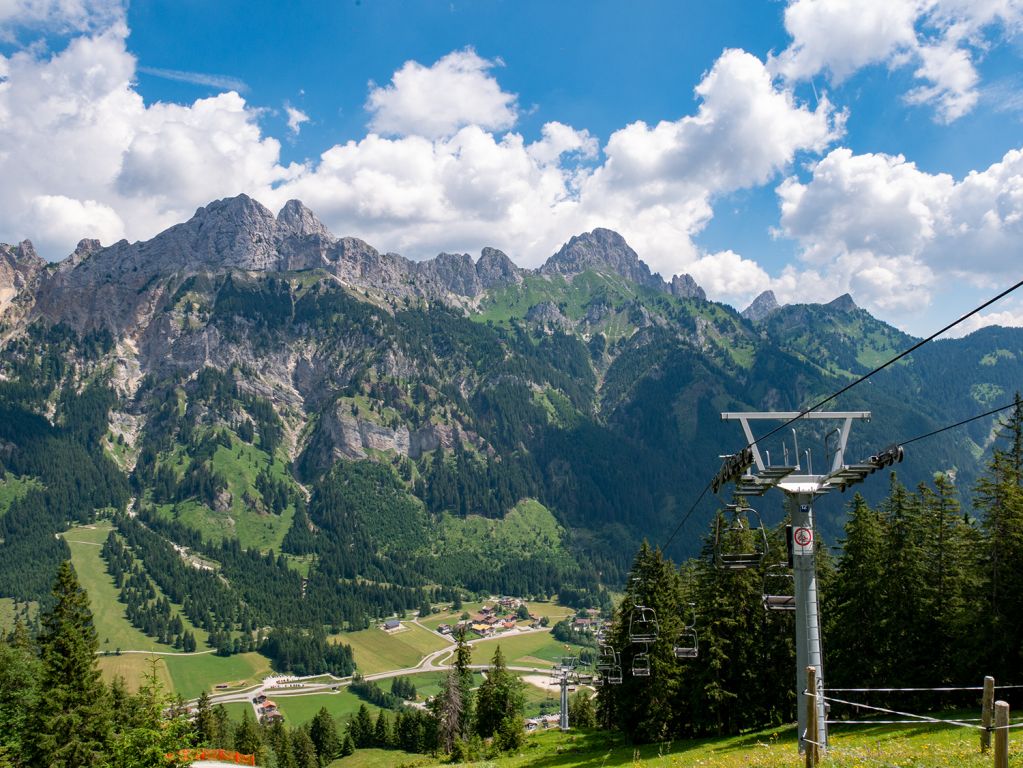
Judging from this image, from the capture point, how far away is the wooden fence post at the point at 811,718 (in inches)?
731

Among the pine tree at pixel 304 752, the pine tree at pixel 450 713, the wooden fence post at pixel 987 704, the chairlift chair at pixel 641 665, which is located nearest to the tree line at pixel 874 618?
the chairlift chair at pixel 641 665

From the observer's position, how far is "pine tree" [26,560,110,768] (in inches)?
1895

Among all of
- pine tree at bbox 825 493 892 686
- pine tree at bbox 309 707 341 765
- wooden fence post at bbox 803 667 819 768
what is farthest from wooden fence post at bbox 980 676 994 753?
pine tree at bbox 309 707 341 765

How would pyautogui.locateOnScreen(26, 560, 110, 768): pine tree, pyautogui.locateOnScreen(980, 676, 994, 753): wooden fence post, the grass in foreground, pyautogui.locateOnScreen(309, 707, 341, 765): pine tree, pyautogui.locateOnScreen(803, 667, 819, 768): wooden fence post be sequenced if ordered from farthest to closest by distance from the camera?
pyautogui.locateOnScreen(309, 707, 341, 765): pine tree, pyautogui.locateOnScreen(26, 560, 110, 768): pine tree, the grass in foreground, pyautogui.locateOnScreen(803, 667, 819, 768): wooden fence post, pyautogui.locateOnScreen(980, 676, 994, 753): wooden fence post

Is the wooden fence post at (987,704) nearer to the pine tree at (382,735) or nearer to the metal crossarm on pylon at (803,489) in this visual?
the metal crossarm on pylon at (803,489)

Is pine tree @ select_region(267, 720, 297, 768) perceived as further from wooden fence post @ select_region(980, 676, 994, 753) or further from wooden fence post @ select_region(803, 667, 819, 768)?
wooden fence post @ select_region(980, 676, 994, 753)

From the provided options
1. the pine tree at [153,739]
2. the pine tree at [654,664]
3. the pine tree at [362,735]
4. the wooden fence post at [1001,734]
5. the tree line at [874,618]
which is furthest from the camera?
the pine tree at [362,735]

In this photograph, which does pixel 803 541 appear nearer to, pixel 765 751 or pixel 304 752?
pixel 765 751

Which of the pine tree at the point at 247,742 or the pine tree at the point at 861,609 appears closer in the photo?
the pine tree at the point at 861,609

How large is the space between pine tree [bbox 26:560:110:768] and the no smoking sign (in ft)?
159

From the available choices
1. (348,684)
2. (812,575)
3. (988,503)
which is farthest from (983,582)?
(348,684)

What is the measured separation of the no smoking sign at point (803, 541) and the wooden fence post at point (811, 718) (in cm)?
739

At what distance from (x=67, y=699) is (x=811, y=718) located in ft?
171

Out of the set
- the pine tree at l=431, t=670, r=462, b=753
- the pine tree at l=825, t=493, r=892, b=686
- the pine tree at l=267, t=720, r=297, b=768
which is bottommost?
the pine tree at l=267, t=720, r=297, b=768
